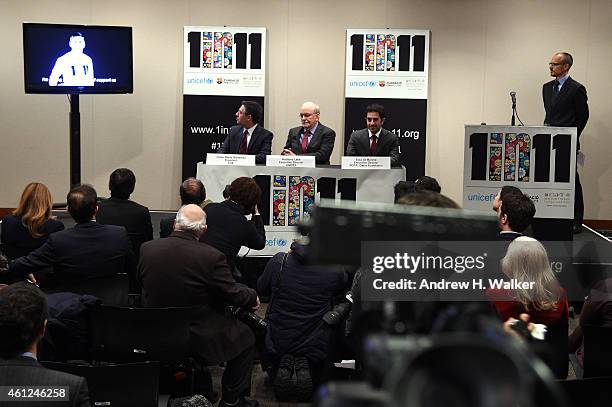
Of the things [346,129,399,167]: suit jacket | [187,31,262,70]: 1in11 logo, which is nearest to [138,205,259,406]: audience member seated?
[346,129,399,167]: suit jacket

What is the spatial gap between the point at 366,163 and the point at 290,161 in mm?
598

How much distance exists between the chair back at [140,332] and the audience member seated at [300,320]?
917mm

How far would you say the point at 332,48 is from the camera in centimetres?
984

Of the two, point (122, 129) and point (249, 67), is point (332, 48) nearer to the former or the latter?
point (249, 67)

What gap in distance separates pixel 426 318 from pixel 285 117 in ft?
29.4

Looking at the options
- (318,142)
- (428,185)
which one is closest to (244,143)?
(318,142)

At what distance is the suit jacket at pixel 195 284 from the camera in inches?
172

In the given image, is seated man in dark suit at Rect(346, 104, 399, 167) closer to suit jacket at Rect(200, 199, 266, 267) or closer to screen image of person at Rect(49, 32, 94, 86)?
screen image of person at Rect(49, 32, 94, 86)

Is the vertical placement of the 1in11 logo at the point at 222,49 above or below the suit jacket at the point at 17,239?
above

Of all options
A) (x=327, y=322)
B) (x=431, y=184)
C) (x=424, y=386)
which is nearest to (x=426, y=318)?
(x=424, y=386)

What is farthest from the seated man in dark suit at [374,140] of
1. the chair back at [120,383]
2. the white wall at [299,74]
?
the chair back at [120,383]

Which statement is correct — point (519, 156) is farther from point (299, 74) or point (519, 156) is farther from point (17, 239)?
point (17, 239)

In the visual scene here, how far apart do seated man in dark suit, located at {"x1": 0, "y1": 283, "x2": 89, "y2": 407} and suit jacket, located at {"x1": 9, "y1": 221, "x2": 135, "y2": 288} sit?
71.8 inches

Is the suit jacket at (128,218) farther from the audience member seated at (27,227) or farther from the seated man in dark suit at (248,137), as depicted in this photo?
the seated man in dark suit at (248,137)
